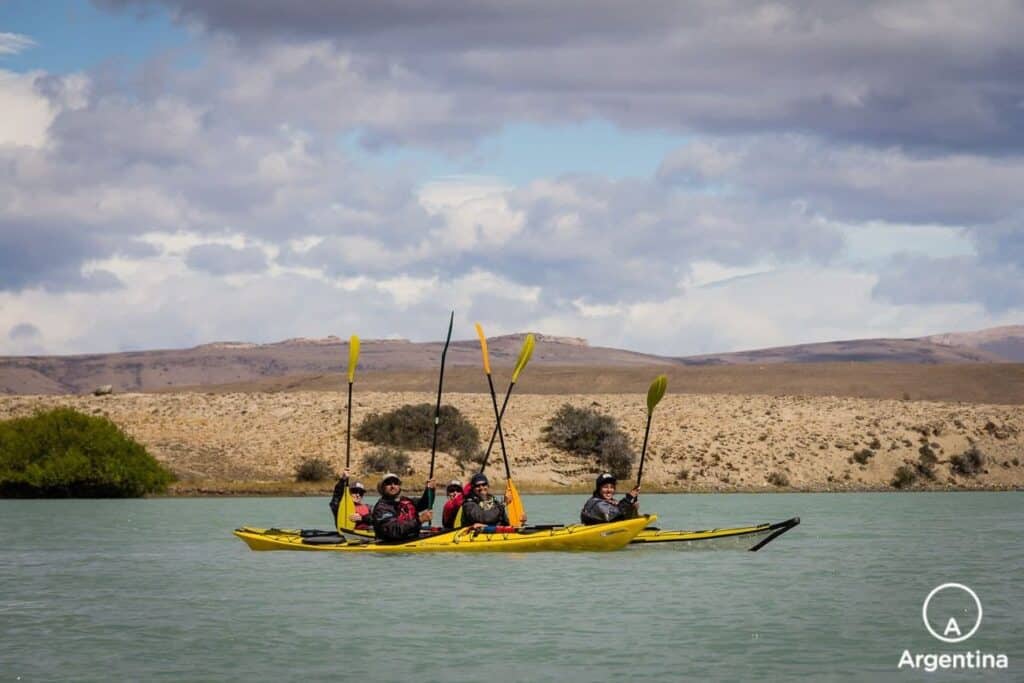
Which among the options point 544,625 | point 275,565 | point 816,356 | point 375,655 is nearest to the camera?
point 375,655

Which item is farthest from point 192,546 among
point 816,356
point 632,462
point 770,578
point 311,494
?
point 816,356

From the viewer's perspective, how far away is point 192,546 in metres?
30.1

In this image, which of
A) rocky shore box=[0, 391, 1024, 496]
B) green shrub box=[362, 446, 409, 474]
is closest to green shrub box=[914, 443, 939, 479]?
rocky shore box=[0, 391, 1024, 496]

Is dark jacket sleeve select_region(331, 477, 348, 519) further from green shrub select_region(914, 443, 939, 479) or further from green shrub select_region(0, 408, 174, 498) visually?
green shrub select_region(914, 443, 939, 479)

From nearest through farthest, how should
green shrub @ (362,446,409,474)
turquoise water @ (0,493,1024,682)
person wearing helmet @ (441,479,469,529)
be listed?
turquoise water @ (0,493,1024,682) → person wearing helmet @ (441,479,469,529) → green shrub @ (362,446,409,474)

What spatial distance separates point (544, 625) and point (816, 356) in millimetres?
174548

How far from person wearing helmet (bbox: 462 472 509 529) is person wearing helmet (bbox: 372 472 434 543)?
0.83m

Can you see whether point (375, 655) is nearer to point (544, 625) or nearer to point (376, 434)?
point (544, 625)

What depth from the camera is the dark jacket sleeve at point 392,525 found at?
2570 centimetres

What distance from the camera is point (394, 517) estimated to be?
25.8 m

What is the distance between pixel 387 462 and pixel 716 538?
28.8 metres

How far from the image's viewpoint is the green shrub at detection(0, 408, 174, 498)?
152ft

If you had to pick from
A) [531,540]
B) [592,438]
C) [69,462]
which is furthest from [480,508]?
[592,438]

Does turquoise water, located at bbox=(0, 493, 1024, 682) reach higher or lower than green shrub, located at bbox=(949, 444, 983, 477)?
lower
